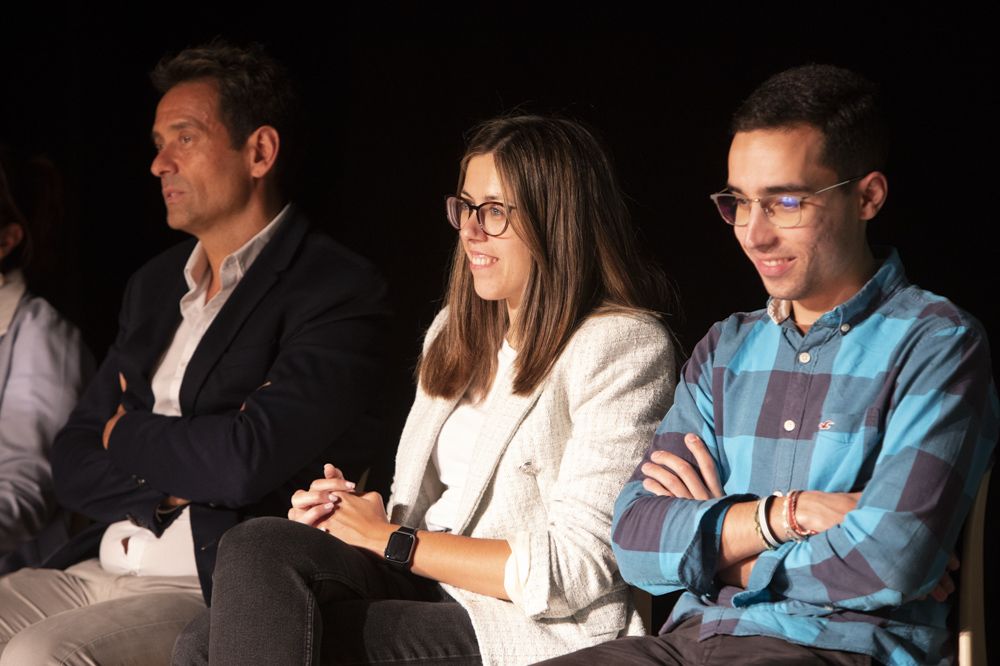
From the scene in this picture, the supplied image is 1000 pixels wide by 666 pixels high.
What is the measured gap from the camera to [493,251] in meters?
2.42

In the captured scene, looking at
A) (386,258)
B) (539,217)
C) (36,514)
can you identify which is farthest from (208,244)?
(539,217)

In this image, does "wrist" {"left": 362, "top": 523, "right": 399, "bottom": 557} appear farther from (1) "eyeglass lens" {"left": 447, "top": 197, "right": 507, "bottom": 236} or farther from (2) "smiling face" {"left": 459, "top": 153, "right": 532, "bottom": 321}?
(1) "eyeglass lens" {"left": 447, "top": 197, "right": 507, "bottom": 236}

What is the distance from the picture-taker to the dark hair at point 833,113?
1.91 meters

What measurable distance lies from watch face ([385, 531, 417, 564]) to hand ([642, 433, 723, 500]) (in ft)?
1.64

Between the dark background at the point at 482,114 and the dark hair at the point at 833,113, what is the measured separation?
583 millimetres

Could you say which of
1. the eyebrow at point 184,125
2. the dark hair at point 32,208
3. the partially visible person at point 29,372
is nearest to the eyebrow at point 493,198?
the eyebrow at point 184,125

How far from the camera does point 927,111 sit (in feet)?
8.10

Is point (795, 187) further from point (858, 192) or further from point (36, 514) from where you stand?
point (36, 514)

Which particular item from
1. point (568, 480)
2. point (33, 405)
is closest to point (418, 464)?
point (568, 480)

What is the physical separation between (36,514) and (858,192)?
7.73 feet

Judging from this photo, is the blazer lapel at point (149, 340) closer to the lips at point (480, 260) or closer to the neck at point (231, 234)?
the neck at point (231, 234)

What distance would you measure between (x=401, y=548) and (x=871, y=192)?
1046mm

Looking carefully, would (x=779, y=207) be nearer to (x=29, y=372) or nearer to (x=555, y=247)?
(x=555, y=247)

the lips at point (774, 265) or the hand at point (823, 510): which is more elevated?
the lips at point (774, 265)
